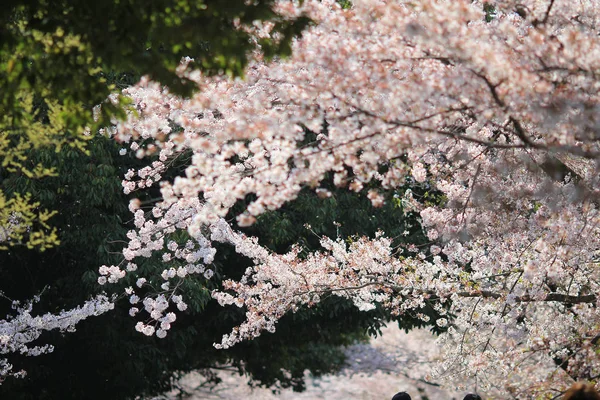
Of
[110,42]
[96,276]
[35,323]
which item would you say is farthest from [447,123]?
[35,323]

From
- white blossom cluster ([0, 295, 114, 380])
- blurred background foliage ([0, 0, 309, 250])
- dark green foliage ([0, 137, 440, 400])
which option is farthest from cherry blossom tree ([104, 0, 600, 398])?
white blossom cluster ([0, 295, 114, 380])

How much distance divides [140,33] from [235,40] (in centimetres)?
74

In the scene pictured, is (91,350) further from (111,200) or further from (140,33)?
(140,33)

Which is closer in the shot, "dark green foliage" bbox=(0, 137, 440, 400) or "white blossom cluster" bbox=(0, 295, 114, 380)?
"white blossom cluster" bbox=(0, 295, 114, 380)

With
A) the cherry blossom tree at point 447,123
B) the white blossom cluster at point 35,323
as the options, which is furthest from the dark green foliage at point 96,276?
the cherry blossom tree at point 447,123

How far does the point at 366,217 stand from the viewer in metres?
13.5

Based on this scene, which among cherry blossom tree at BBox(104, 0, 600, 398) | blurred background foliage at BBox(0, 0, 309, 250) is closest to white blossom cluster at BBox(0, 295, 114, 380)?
cherry blossom tree at BBox(104, 0, 600, 398)

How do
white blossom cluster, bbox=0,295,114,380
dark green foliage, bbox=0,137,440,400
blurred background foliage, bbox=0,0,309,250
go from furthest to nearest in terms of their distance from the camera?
dark green foliage, bbox=0,137,440,400 → white blossom cluster, bbox=0,295,114,380 → blurred background foliage, bbox=0,0,309,250

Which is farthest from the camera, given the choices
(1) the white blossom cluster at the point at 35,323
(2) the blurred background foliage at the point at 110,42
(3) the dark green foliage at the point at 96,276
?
(3) the dark green foliage at the point at 96,276

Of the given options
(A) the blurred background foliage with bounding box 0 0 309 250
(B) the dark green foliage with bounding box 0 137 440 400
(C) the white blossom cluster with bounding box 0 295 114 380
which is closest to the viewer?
(A) the blurred background foliage with bounding box 0 0 309 250

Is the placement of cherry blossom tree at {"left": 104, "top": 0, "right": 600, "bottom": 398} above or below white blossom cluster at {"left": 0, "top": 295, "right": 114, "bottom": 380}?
above

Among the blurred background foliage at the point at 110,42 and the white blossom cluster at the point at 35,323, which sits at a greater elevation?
the blurred background foliage at the point at 110,42

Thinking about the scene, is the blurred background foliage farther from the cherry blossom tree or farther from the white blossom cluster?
the white blossom cluster

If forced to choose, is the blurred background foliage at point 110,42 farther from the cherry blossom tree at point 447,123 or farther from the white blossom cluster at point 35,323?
the white blossom cluster at point 35,323
